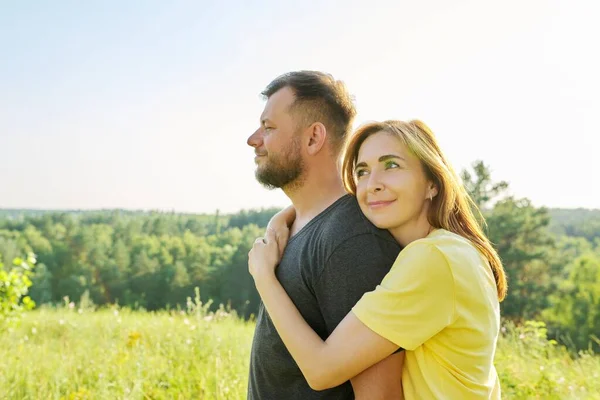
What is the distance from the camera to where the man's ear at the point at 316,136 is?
253 cm

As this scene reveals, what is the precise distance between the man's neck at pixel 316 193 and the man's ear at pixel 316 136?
124mm

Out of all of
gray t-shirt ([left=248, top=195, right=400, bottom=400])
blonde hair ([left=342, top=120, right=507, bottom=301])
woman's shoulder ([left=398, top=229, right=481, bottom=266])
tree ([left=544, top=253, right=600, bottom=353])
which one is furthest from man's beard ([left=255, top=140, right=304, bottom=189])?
tree ([left=544, top=253, right=600, bottom=353])

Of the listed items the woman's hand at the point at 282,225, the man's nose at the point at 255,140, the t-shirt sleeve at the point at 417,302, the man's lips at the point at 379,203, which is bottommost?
the t-shirt sleeve at the point at 417,302

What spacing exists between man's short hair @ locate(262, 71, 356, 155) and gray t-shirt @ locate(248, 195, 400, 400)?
1.22 feet

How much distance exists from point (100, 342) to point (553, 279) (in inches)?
1248

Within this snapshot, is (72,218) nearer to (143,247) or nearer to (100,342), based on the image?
(143,247)

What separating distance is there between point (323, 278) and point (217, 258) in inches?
2254

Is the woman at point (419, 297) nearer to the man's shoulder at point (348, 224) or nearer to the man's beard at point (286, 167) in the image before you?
the man's shoulder at point (348, 224)

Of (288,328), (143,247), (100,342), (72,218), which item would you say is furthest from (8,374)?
(72,218)

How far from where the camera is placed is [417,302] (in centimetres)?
175

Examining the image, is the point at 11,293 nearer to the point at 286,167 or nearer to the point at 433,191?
the point at 286,167

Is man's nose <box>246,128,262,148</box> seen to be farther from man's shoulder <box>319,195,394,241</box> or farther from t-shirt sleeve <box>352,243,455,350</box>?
t-shirt sleeve <box>352,243,455,350</box>

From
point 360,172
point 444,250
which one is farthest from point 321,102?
point 444,250

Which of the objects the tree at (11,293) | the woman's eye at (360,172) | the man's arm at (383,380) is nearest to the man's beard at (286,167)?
the woman's eye at (360,172)
